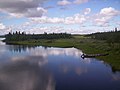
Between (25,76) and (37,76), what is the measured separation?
3.47m

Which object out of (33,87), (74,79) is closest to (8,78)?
(33,87)

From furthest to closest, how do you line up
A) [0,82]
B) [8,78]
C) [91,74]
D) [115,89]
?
[91,74] → [8,78] → [0,82] → [115,89]

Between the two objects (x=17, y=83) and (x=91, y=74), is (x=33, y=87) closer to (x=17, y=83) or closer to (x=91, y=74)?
(x=17, y=83)

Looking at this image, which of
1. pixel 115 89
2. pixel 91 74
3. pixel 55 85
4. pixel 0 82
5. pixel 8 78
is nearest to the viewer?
pixel 115 89

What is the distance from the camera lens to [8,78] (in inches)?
2158

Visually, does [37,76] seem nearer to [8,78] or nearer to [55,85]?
[8,78]

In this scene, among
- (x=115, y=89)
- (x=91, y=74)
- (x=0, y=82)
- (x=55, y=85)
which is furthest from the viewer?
(x=91, y=74)

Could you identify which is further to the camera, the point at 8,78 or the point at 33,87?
the point at 8,78

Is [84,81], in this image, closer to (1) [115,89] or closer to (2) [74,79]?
(2) [74,79]

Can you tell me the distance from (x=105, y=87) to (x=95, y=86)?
2.28 metres

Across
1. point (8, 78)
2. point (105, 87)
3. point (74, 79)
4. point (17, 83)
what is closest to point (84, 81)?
point (74, 79)

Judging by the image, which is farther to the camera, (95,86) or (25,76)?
(25,76)

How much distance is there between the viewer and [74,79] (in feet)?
175

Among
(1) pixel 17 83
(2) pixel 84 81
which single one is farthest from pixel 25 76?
(2) pixel 84 81
